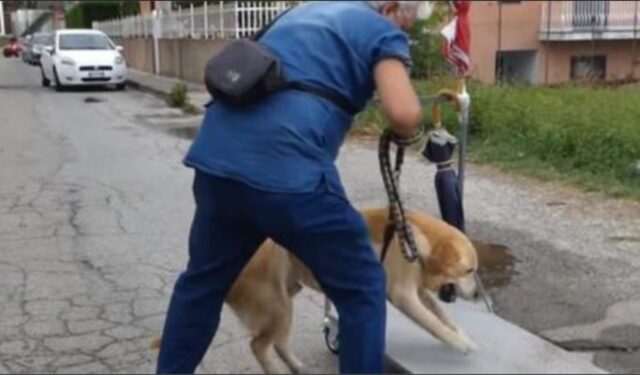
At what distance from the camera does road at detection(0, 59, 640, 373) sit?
179 inches

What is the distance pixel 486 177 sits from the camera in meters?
9.02

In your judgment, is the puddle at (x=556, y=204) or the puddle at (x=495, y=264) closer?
the puddle at (x=495, y=264)

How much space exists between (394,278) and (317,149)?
0.82 m

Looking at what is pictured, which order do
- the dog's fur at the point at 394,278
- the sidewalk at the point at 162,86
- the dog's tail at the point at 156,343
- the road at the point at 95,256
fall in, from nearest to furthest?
the dog's fur at the point at 394,278
the dog's tail at the point at 156,343
the road at the point at 95,256
the sidewalk at the point at 162,86

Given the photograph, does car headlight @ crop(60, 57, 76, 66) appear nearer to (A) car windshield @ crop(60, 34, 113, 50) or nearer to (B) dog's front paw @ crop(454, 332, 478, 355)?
(A) car windshield @ crop(60, 34, 113, 50)

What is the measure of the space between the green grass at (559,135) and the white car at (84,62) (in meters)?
11.7

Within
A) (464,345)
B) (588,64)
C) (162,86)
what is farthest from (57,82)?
(464,345)

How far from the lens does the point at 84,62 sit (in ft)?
72.8

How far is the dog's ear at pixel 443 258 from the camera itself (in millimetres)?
3631

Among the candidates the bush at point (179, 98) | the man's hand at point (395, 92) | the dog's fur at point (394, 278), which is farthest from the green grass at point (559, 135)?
the bush at point (179, 98)

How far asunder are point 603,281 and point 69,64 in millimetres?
18610

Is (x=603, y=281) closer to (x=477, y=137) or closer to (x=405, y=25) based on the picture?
(x=405, y=25)

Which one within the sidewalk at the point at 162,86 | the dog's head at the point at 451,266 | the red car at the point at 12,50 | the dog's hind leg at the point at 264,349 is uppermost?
the dog's head at the point at 451,266

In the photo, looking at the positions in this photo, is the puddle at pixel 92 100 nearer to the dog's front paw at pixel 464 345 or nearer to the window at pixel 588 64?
the window at pixel 588 64
